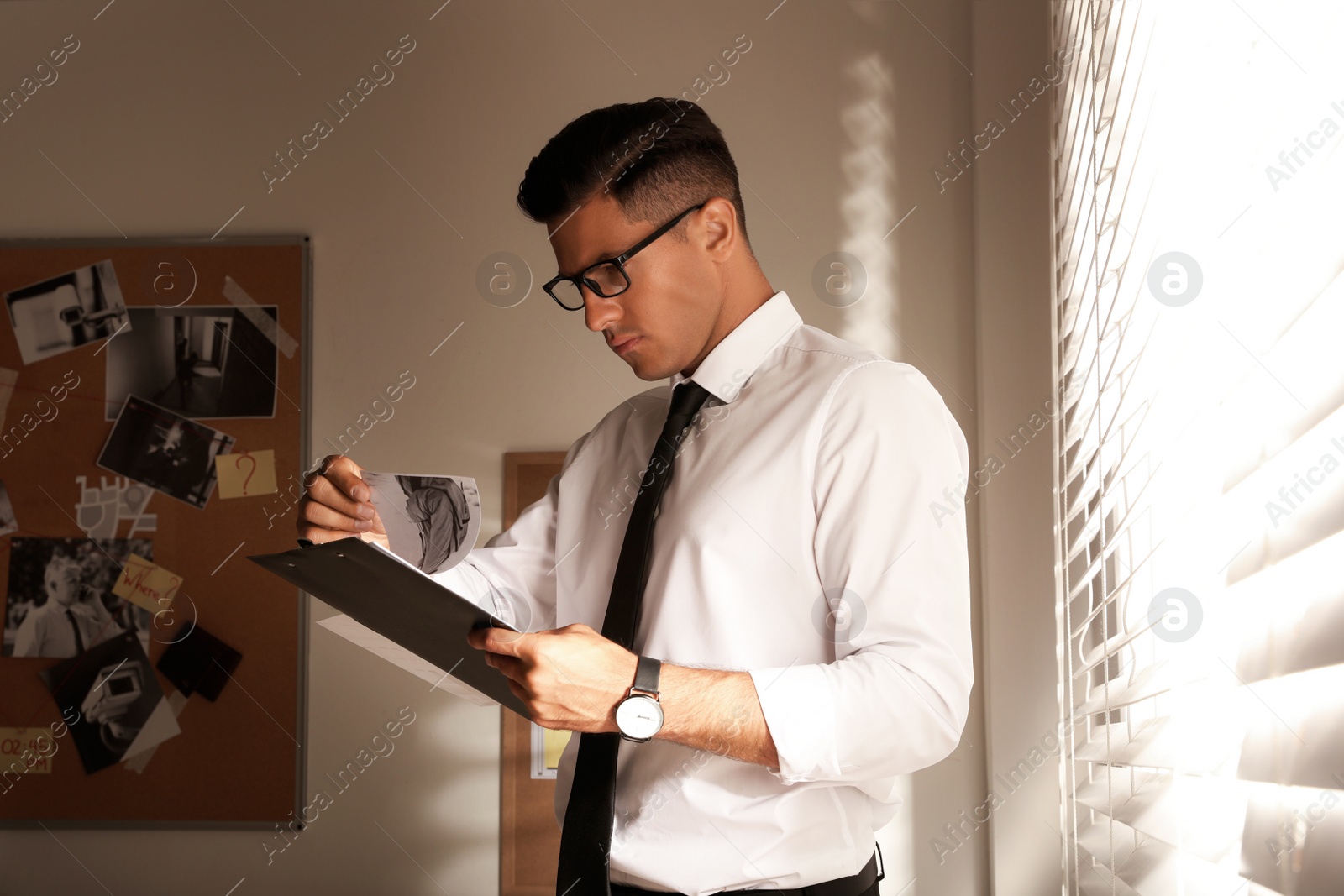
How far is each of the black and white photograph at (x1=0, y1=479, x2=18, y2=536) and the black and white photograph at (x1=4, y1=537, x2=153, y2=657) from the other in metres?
0.03

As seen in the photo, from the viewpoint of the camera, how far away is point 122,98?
2.22 metres

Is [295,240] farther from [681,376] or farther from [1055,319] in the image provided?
[1055,319]

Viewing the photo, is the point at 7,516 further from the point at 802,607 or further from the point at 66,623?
the point at 802,607

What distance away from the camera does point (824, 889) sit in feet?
3.40

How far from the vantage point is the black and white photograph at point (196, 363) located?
6.95ft

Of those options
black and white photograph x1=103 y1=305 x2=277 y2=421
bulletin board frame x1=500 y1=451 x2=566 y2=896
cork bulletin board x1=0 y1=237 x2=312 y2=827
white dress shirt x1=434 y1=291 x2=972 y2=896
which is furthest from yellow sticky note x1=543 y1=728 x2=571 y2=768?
black and white photograph x1=103 y1=305 x2=277 y2=421

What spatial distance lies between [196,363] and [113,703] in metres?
0.76

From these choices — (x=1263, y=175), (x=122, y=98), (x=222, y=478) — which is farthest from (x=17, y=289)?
(x=1263, y=175)

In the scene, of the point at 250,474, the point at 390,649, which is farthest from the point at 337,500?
the point at 250,474

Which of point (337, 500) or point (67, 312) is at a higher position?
point (67, 312)

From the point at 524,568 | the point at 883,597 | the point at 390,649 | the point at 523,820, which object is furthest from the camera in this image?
the point at 523,820

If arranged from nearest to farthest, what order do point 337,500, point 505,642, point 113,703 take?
point 505,642 < point 337,500 < point 113,703

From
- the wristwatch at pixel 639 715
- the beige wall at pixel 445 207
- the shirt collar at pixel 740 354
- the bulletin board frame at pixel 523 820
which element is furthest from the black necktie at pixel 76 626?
the wristwatch at pixel 639 715

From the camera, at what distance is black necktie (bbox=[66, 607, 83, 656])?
6.88ft
